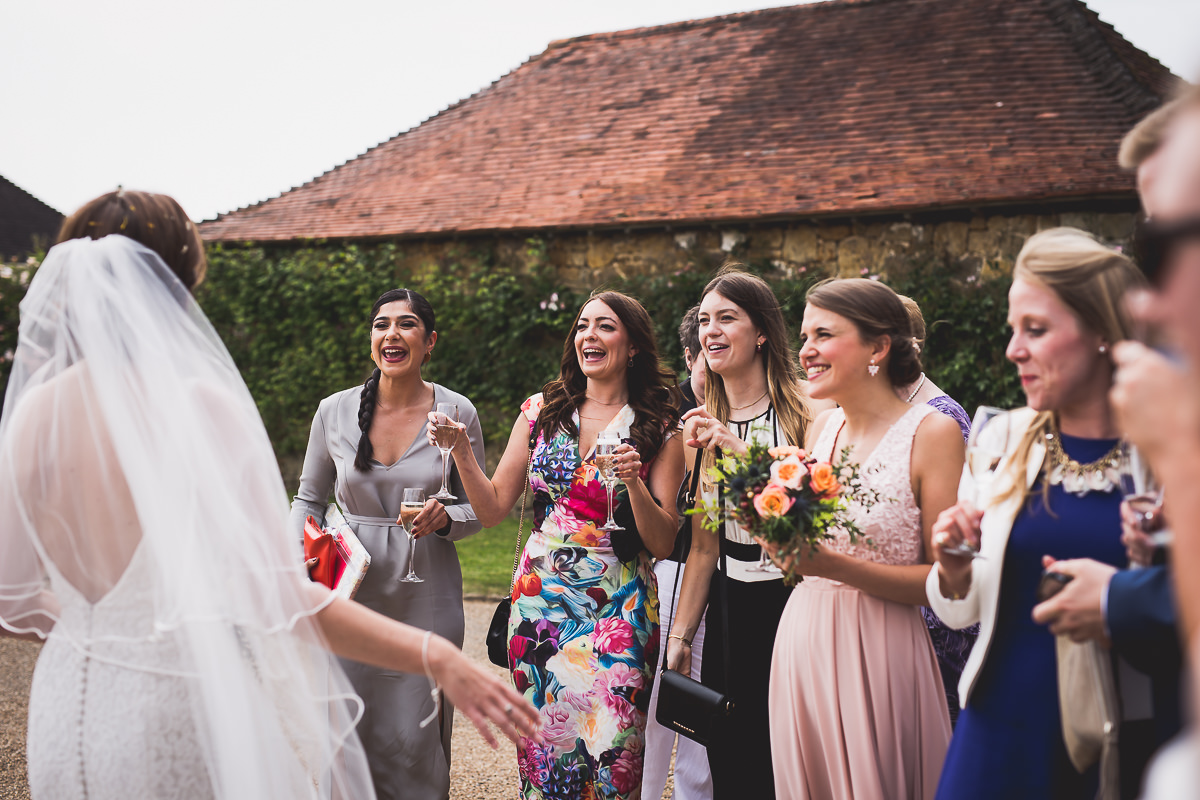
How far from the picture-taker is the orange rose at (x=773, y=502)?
2.51 meters

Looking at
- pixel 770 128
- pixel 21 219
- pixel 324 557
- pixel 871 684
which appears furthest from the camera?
pixel 21 219

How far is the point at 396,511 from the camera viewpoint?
3998 mm

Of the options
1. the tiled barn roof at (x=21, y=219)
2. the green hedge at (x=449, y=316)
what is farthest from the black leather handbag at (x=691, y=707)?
the tiled barn roof at (x=21, y=219)

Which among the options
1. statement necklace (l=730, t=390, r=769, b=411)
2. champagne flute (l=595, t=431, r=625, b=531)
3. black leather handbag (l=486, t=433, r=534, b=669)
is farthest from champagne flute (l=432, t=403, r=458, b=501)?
statement necklace (l=730, t=390, r=769, b=411)

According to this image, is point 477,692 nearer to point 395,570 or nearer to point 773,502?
point 773,502

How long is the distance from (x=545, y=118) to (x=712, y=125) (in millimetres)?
3479

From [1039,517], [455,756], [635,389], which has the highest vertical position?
[635,389]

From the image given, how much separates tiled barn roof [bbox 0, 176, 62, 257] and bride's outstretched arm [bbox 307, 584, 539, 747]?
3339 cm

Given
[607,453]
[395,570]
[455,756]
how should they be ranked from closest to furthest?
1. [607,453]
2. [395,570]
3. [455,756]

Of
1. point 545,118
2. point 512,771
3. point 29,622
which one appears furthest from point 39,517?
point 545,118

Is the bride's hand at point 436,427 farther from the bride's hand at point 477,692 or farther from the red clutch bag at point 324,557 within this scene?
the bride's hand at point 477,692

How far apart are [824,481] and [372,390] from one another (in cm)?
247

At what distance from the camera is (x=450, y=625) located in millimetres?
4000

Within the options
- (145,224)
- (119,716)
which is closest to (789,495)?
(119,716)
